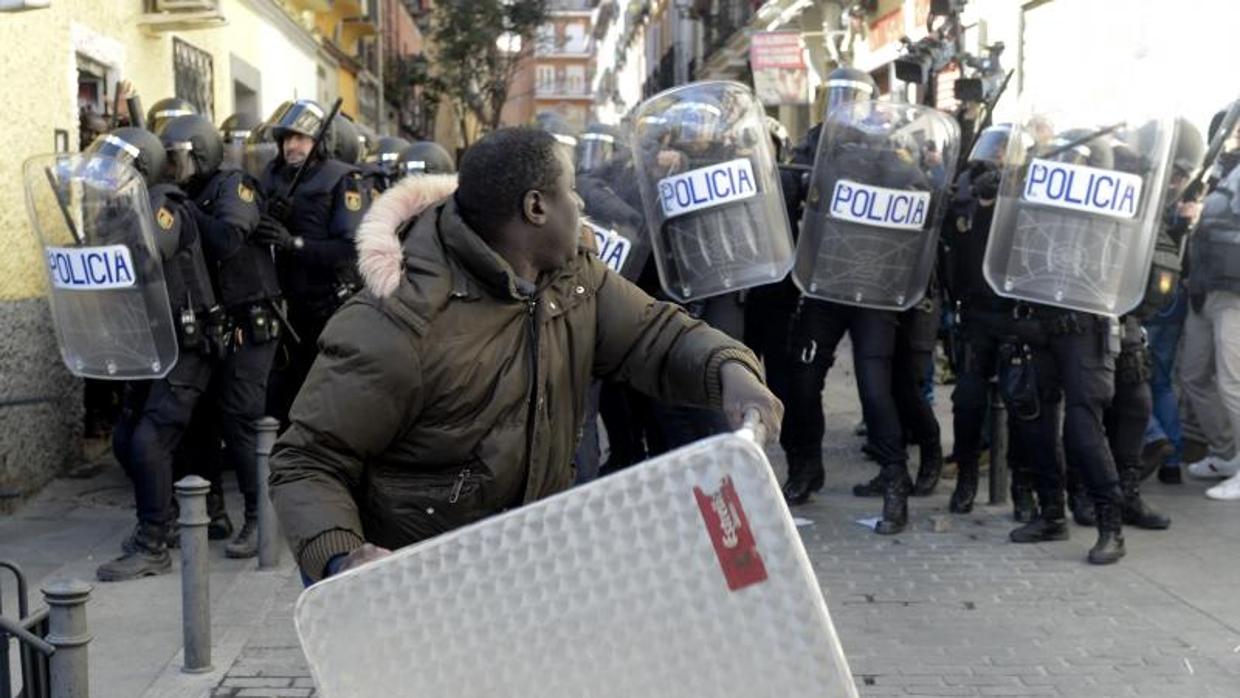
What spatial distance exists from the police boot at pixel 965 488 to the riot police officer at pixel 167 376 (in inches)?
143

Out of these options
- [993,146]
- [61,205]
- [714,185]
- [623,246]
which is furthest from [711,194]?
[61,205]

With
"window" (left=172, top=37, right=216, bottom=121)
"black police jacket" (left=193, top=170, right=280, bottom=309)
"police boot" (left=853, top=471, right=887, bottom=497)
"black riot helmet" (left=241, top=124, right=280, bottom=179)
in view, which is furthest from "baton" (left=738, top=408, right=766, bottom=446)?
"window" (left=172, top=37, right=216, bottom=121)

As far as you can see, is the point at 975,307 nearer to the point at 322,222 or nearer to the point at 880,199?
the point at 880,199

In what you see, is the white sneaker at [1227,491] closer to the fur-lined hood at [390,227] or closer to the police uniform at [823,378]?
the police uniform at [823,378]

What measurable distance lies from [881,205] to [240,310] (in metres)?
2.95

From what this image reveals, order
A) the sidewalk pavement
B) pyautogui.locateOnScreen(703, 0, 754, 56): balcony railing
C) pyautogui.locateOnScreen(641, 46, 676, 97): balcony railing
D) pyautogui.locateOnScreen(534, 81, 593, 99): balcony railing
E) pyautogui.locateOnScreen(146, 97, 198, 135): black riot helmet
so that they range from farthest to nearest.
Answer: pyautogui.locateOnScreen(534, 81, 593, 99): balcony railing → pyautogui.locateOnScreen(641, 46, 676, 97): balcony railing → pyautogui.locateOnScreen(703, 0, 754, 56): balcony railing → pyautogui.locateOnScreen(146, 97, 198, 135): black riot helmet → the sidewalk pavement

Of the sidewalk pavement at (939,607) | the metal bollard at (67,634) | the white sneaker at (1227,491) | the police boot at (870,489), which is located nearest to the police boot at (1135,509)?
the sidewalk pavement at (939,607)

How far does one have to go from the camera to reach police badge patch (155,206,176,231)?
21.1ft

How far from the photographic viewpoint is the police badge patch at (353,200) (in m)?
7.49

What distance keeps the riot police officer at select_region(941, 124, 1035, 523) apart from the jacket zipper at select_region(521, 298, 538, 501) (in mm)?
4449

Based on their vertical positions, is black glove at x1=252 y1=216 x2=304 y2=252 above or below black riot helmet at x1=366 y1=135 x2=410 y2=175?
below

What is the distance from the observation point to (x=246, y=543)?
703 centimetres

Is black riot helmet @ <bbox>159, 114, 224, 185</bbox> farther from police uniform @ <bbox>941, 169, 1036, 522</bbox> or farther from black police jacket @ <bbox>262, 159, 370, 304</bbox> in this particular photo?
police uniform @ <bbox>941, 169, 1036, 522</bbox>

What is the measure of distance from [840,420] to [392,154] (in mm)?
3680
